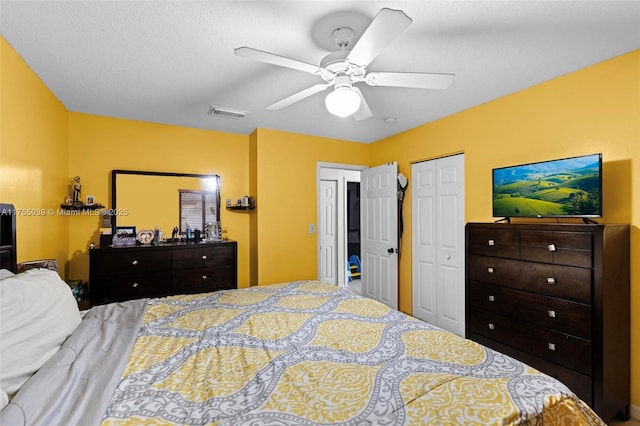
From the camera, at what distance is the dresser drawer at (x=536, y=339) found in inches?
75.6

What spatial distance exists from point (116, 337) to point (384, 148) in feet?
12.3

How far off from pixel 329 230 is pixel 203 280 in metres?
2.60

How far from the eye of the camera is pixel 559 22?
1713mm

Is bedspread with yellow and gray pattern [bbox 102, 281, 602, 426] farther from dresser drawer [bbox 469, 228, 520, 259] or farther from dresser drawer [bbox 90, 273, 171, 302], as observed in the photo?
dresser drawer [bbox 90, 273, 171, 302]

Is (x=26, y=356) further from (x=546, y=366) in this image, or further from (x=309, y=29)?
(x=546, y=366)

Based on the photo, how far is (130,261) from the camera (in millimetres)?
3002

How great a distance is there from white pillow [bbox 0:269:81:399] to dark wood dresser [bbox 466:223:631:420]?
2764 mm

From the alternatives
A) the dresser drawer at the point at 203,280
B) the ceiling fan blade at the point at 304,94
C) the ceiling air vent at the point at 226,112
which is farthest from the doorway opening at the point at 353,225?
the ceiling fan blade at the point at 304,94

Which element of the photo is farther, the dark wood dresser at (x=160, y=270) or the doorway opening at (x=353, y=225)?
the doorway opening at (x=353, y=225)

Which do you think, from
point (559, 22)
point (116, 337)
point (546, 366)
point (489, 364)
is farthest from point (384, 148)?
point (116, 337)

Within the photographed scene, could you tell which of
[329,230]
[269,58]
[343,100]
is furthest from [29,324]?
[329,230]

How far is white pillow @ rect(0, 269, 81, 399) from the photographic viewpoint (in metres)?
0.99

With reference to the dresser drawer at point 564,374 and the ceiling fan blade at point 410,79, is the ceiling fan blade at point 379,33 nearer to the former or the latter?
the ceiling fan blade at point 410,79

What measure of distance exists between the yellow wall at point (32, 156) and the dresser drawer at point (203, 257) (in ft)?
3.39
